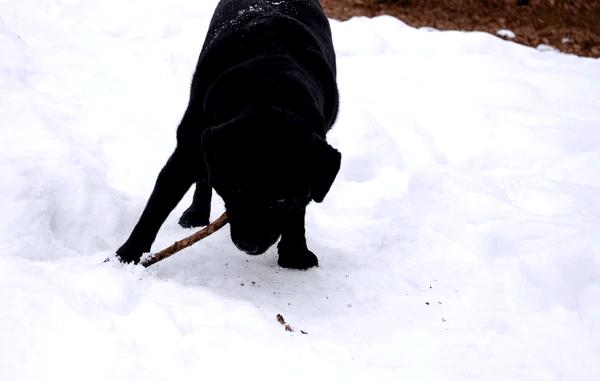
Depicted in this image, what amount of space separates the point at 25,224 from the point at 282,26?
5.35 ft

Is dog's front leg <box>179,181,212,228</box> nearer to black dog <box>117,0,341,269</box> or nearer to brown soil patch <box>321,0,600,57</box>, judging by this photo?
black dog <box>117,0,341,269</box>

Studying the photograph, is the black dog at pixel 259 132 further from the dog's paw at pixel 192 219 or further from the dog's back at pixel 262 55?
the dog's paw at pixel 192 219

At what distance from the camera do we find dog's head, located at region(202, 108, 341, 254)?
8.63 ft

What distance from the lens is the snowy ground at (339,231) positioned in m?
2.25

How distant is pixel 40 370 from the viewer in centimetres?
190

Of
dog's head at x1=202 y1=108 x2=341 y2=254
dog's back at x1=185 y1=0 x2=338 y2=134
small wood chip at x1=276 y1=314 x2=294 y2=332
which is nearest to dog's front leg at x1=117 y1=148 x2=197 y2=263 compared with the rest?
dog's back at x1=185 y1=0 x2=338 y2=134

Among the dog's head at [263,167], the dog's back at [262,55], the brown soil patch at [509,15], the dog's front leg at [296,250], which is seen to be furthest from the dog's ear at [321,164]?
the brown soil patch at [509,15]

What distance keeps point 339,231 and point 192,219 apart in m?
0.91

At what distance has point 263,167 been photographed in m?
2.63

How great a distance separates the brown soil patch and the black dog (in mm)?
6427

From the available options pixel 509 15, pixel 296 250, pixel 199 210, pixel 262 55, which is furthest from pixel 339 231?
pixel 509 15

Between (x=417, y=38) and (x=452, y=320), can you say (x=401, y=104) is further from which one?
(x=452, y=320)

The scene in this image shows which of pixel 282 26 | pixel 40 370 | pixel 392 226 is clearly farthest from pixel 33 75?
pixel 40 370

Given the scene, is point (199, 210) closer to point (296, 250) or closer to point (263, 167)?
point (296, 250)
